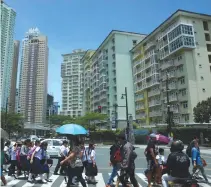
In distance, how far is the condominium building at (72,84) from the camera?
A: 483 ft

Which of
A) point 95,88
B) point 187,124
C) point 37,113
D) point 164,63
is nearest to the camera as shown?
point 187,124

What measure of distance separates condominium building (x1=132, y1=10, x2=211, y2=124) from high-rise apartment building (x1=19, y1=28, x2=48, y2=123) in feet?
221

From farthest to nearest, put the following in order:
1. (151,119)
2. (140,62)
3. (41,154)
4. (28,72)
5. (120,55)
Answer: (28,72)
(120,55)
(140,62)
(151,119)
(41,154)

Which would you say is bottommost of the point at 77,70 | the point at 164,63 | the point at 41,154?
the point at 41,154

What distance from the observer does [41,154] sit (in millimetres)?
9969

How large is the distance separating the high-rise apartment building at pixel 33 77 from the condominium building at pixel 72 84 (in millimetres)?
25812

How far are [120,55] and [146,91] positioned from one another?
16.1 meters

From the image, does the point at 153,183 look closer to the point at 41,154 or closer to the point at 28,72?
the point at 41,154

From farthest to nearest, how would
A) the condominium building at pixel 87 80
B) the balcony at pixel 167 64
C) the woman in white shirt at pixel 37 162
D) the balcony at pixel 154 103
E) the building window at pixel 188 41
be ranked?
the condominium building at pixel 87 80
the balcony at pixel 154 103
the balcony at pixel 167 64
the building window at pixel 188 41
the woman in white shirt at pixel 37 162

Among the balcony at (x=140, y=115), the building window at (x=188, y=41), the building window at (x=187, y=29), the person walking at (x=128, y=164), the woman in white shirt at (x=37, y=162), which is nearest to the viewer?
the person walking at (x=128, y=164)

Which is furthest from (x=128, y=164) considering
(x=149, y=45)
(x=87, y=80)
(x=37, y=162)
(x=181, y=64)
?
(x=87, y=80)

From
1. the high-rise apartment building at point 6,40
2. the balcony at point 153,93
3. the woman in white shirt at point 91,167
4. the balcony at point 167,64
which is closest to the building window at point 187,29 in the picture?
the balcony at point 167,64

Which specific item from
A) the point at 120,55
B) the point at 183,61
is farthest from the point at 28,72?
the point at 183,61

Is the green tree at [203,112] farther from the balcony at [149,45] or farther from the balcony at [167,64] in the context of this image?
the balcony at [149,45]
